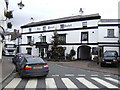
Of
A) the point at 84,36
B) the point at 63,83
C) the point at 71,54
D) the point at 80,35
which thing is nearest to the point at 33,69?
the point at 63,83

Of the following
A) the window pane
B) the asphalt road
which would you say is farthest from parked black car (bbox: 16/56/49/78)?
the window pane

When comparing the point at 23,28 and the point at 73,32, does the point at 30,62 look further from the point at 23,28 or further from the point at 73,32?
the point at 23,28

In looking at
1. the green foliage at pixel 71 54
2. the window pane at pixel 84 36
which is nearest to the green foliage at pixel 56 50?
the green foliage at pixel 71 54

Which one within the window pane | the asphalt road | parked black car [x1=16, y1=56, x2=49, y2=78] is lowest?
the asphalt road

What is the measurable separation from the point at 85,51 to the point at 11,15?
19.4 metres

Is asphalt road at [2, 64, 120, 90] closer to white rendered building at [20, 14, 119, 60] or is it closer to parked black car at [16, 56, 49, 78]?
parked black car at [16, 56, 49, 78]

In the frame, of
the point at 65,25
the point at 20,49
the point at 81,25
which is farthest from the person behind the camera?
the point at 20,49

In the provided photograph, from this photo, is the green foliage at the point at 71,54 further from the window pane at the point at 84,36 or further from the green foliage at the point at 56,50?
the window pane at the point at 84,36

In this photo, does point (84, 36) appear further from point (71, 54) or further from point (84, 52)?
point (71, 54)

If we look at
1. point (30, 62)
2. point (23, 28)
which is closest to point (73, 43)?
point (23, 28)

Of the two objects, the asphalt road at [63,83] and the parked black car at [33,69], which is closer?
the asphalt road at [63,83]

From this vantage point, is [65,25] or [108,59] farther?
[65,25]

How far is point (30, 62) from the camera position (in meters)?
12.4

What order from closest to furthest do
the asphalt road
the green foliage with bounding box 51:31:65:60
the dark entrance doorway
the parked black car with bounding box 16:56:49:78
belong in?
the asphalt road
the parked black car with bounding box 16:56:49:78
the green foliage with bounding box 51:31:65:60
the dark entrance doorway
